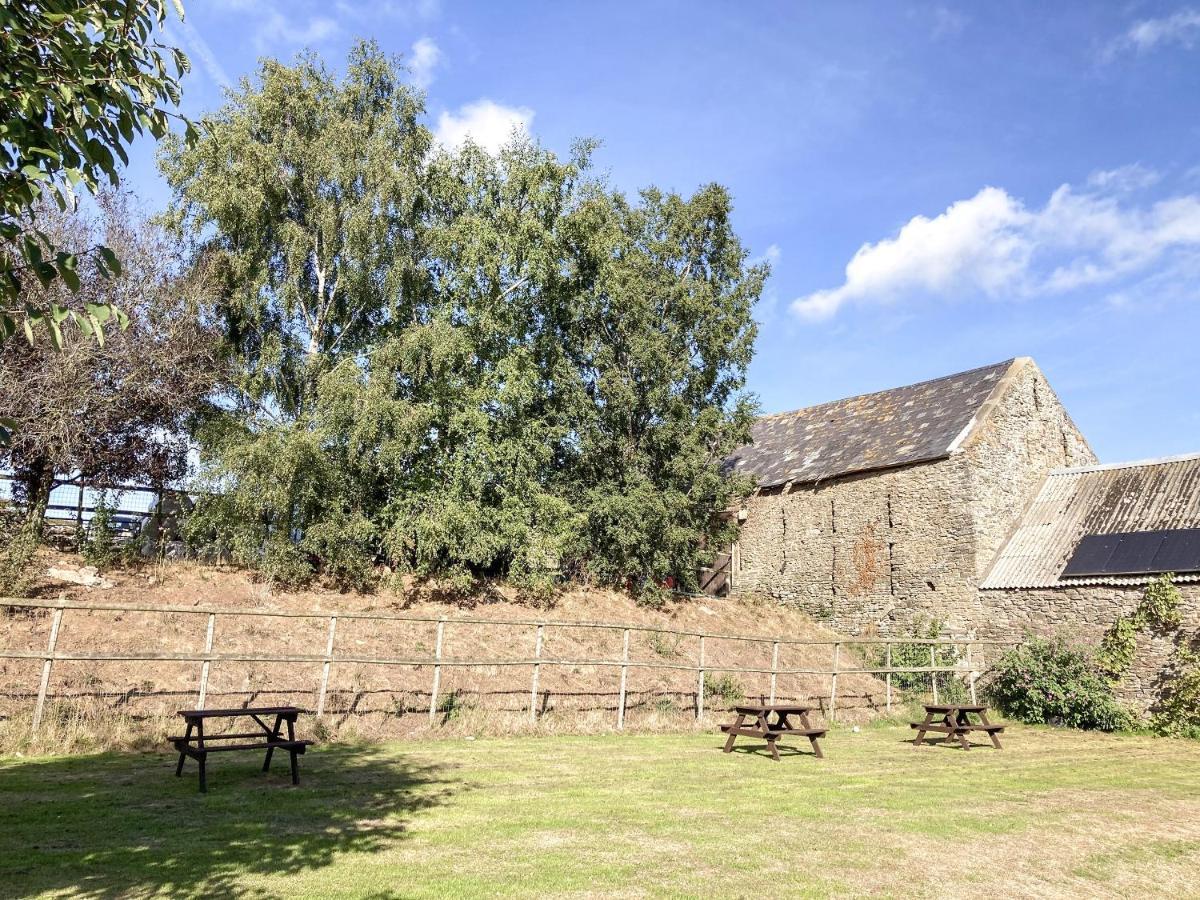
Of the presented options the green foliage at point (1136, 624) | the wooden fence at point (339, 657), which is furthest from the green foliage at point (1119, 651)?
the wooden fence at point (339, 657)

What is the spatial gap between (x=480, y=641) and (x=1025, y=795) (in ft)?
35.8

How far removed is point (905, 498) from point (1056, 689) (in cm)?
664

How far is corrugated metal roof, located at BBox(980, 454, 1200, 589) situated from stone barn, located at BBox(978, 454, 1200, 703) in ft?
0.08

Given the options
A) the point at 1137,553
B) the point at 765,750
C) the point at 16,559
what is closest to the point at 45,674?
the point at 16,559

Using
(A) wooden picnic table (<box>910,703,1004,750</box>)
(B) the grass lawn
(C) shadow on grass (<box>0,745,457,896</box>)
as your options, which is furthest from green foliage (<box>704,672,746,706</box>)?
(C) shadow on grass (<box>0,745,457,896</box>)

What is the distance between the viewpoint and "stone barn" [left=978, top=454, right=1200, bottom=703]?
17.3 m

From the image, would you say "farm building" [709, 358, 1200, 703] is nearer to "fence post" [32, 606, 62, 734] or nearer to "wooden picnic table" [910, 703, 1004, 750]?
"wooden picnic table" [910, 703, 1004, 750]

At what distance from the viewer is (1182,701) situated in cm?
1661

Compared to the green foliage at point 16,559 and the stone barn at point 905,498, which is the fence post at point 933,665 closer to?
the stone barn at point 905,498

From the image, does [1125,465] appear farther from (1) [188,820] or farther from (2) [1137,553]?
(1) [188,820]

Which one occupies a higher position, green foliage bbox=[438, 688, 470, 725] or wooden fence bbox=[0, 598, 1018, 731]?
wooden fence bbox=[0, 598, 1018, 731]

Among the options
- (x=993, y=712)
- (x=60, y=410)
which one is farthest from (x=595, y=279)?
(x=993, y=712)

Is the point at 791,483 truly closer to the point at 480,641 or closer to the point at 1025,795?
the point at 480,641

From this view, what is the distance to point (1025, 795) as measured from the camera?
960cm
